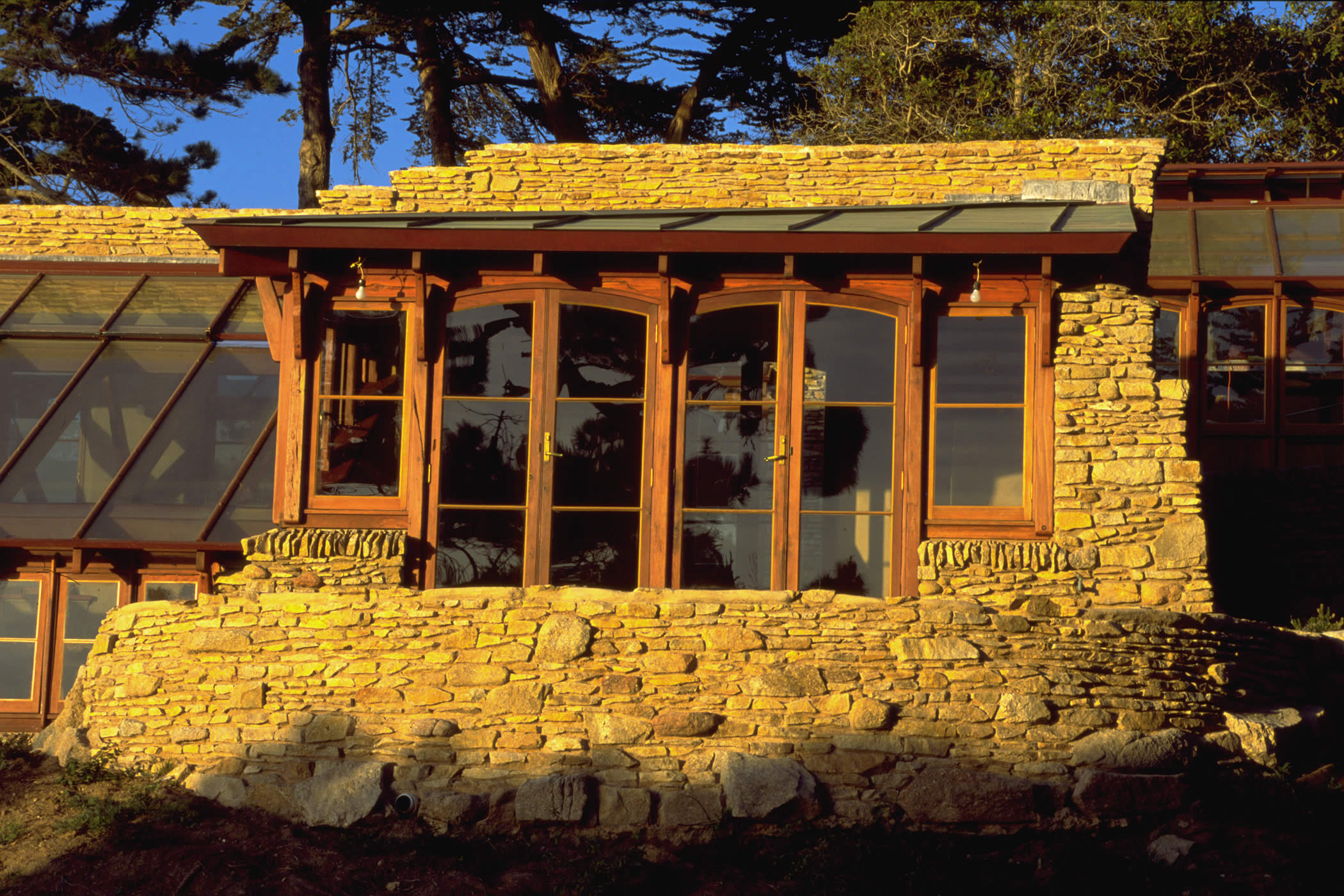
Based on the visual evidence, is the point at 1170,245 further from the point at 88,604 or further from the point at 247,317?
the point at 88,604

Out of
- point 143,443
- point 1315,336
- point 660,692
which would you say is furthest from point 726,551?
point 1315,336

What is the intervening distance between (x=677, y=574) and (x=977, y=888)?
303 cm

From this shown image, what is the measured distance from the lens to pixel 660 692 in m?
8.07

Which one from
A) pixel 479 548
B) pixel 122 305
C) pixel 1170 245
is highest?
pixel 1170 245

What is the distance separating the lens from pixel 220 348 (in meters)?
11.8

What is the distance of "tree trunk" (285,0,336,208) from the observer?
59.8 ft

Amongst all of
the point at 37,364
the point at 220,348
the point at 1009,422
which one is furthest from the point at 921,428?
the point at 37,364

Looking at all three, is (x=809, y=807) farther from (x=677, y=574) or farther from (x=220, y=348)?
(x=220, y=348)

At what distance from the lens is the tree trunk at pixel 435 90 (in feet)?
61.7

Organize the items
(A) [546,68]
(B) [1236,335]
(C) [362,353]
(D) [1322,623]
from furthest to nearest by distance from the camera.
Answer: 1. (A) [546,68]
2. (B) [1236,335]
3. (D) [1322,623]
4. (C) [362,353]

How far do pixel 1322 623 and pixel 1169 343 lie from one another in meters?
5.24

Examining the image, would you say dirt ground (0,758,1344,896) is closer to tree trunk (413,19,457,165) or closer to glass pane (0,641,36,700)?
glass pane (0,641,36,700)

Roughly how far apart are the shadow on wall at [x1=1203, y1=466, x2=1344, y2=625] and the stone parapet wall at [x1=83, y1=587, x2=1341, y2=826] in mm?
4054

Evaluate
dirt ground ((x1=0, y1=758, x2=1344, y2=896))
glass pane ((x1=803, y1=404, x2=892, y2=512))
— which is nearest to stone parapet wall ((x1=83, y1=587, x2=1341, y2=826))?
dirt ground ((x1=0, y1=758, x2=1344, y2=896))
